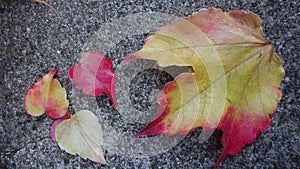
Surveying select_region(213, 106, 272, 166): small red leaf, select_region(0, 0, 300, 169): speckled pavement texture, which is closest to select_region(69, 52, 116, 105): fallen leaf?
select_region(0, 0, 300, 169): speckled pavement texture

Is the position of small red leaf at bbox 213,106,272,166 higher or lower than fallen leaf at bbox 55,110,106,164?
higher

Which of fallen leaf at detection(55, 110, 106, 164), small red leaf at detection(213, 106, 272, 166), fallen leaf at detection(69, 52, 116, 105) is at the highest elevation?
fallen leaf at detection(69, 52, 116, 105)

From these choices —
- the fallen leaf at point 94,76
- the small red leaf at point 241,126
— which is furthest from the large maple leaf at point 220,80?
the fallen leaf at point 94,76

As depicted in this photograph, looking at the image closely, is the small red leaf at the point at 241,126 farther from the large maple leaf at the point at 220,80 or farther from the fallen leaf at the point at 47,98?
the fallen leaf at the point at 47,98

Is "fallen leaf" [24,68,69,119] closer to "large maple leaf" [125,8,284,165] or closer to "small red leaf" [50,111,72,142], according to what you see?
"small red leaf" [50,111,72,142]

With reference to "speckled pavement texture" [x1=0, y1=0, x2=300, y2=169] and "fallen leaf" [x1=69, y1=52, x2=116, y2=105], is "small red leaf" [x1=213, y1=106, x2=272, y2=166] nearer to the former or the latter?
"speckled pavement texture" [x1=0, y1=0, x2=300, y2=169]

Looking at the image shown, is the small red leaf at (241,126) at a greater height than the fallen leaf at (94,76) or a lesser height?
lesser
